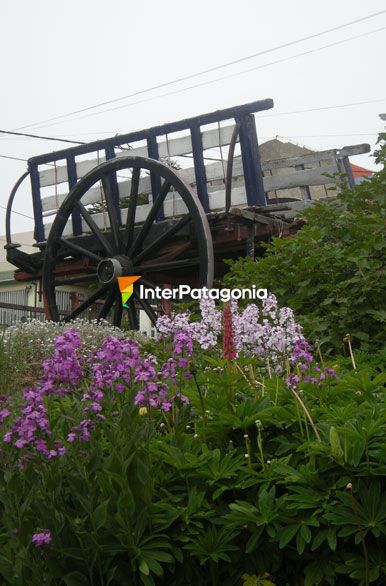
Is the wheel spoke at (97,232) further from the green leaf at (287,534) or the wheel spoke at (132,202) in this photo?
the green leaf at (287,534)

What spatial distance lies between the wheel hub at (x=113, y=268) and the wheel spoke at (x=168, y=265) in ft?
0.33

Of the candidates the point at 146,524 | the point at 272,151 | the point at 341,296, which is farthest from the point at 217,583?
the point at 272,151

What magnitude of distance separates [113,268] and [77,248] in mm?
836

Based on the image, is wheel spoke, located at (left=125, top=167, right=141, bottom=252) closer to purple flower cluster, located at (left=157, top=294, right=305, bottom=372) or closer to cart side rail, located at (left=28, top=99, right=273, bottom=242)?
cart side rail, located at (left=28, top=99, right=273, bottom=242)

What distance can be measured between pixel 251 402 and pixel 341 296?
2444 mm

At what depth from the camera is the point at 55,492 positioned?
8.50ft

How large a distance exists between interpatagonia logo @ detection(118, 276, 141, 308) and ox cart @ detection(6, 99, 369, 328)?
0.06m

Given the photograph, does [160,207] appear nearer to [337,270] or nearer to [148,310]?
[148,310]

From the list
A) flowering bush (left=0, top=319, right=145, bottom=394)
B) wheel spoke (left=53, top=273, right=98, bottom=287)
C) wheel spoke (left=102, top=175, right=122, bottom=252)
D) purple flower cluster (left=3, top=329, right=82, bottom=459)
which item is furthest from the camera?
wheel spoke (left=53, top=273, right=98, bottom=287)

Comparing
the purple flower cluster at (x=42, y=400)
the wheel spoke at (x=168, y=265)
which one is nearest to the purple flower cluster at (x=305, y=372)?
the purple flower cluster at (x=42, y=400)

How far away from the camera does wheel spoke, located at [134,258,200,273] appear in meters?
8.06

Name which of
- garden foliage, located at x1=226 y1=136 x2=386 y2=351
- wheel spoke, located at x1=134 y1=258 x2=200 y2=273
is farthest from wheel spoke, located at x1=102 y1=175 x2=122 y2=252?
garden foliage, located at x1=226 y1=136 x2=386 y2=351

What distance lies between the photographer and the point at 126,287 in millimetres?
8469

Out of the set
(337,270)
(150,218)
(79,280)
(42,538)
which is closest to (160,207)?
(150,218)
